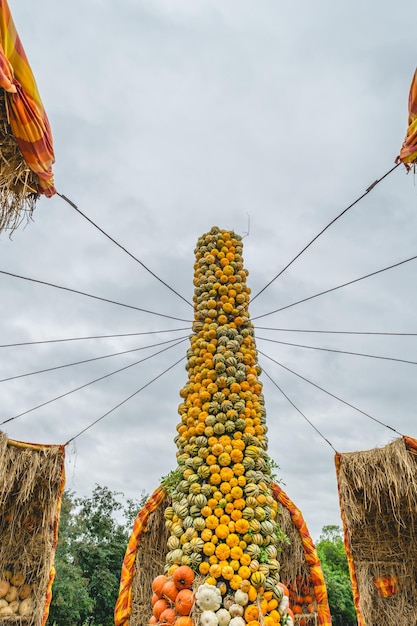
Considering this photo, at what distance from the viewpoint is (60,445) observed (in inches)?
257

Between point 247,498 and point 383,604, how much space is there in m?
3.32

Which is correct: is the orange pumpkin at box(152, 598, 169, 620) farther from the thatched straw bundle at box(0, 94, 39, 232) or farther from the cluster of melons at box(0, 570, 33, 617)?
the thatched straw bundle at box(0, 94, 39, 232)

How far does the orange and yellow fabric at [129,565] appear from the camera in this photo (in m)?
6.06

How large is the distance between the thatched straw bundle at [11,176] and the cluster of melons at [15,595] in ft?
18.0

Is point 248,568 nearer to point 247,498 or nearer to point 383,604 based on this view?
point 247,498

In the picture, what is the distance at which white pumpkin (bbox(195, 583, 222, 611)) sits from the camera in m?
4.75

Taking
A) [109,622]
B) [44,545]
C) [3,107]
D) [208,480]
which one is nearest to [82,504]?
[109,622]

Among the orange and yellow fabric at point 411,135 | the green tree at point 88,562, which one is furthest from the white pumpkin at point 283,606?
the green tree at point 88,562

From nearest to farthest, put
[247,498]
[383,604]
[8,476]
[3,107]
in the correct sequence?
[3,107]
[247,498]
[8,476]
[383,604]

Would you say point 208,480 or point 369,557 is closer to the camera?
point 208,480

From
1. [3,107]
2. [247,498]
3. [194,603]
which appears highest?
[3,107]

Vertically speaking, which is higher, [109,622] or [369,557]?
[369,557]

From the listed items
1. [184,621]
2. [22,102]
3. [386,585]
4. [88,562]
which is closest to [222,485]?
[184,621]

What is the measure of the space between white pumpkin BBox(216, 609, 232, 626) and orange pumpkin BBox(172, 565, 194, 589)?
0.42 meters
